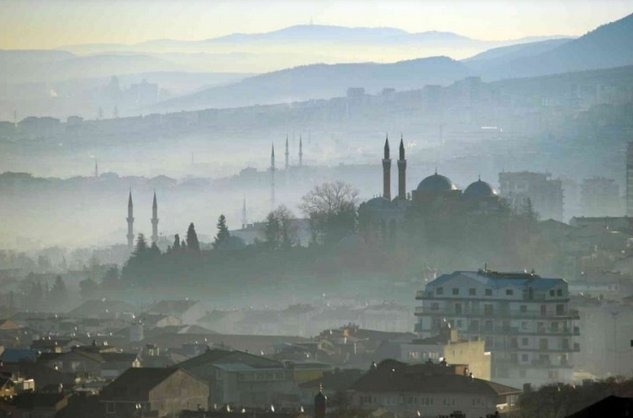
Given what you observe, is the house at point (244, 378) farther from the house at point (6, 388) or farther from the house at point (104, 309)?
the house at point (104, 309)

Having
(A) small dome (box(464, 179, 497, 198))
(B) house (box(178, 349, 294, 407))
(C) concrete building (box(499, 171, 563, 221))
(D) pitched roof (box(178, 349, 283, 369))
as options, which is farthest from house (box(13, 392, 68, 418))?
(C) concrete building (box(499, 171, 563, 221))

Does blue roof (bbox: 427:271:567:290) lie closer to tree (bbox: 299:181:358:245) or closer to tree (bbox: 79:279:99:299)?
tree (bbox: 79:279:99:299)

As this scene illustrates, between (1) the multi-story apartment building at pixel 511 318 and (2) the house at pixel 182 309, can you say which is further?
(2) the house at pixel 182 309

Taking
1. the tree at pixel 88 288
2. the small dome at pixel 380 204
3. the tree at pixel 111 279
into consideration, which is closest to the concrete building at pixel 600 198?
the small dome at pixel 380 204

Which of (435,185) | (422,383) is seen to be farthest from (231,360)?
(435,185)

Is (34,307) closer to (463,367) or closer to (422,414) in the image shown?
(463,367)

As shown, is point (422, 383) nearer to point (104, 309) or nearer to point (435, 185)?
point (104, 309)

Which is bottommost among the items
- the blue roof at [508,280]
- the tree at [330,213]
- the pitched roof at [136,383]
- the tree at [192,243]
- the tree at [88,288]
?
the tree at [88,288]
